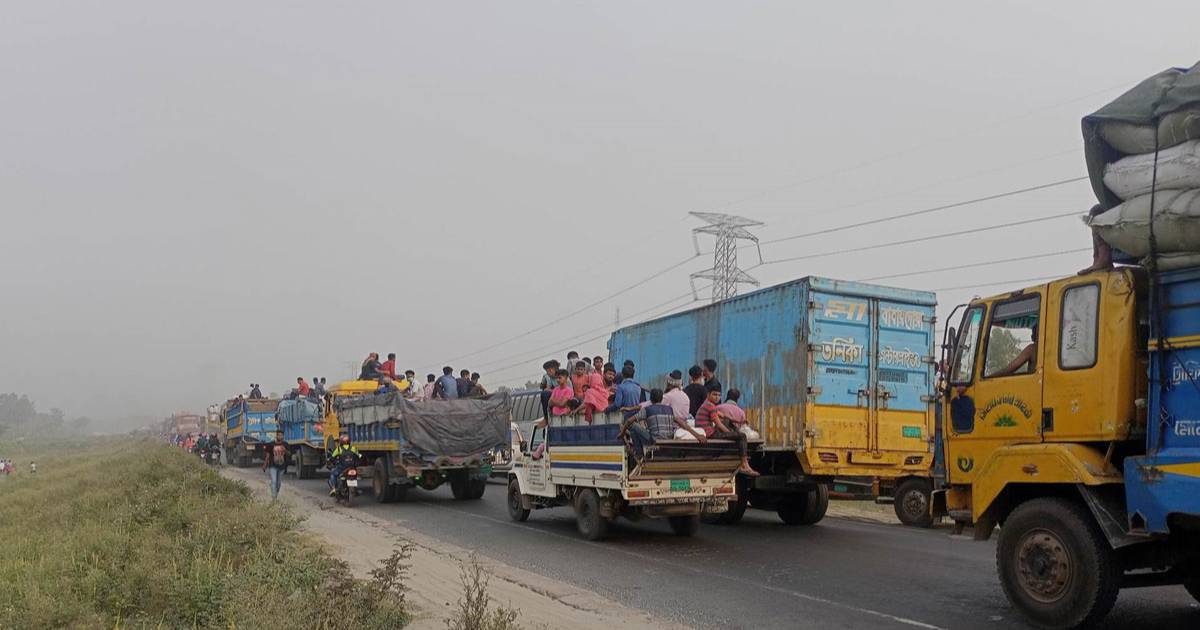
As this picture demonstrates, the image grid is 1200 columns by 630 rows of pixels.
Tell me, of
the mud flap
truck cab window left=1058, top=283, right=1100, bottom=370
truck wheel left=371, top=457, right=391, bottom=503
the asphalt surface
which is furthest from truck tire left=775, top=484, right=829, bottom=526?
truck wheel left=371, top=457, right=391, bottom=503

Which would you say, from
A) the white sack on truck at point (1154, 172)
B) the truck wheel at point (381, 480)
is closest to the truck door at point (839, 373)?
the white sack on truck at point (1154, 172)

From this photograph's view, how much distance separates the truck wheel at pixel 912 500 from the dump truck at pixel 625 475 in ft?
10.7

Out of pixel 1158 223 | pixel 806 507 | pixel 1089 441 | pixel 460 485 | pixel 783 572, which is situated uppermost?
pixel 1158 223

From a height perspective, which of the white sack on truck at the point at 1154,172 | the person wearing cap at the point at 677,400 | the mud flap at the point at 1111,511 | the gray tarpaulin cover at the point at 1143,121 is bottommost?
the mud flap at the point at 1111,511

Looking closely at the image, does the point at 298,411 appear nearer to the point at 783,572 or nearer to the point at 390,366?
the point at 390,366

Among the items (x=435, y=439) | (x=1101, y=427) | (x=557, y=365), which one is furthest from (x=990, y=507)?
(x=435, y=439)

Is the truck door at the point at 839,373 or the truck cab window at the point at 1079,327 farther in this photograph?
the truck door at the point at 839,373

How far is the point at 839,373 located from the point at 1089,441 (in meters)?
6.41

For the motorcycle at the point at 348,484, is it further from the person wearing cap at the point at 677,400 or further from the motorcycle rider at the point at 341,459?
the person wearing cap at the point at 677,400

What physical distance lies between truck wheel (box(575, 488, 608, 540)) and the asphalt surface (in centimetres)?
14

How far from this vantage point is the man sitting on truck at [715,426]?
11211 mm

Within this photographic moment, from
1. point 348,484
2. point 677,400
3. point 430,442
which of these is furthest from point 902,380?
point 348,484

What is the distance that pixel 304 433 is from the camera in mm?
23562

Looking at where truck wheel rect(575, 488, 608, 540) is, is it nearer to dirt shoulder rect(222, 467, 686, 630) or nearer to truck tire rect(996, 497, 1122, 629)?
dirt shoulder rect(222, 467, 686, 630)
